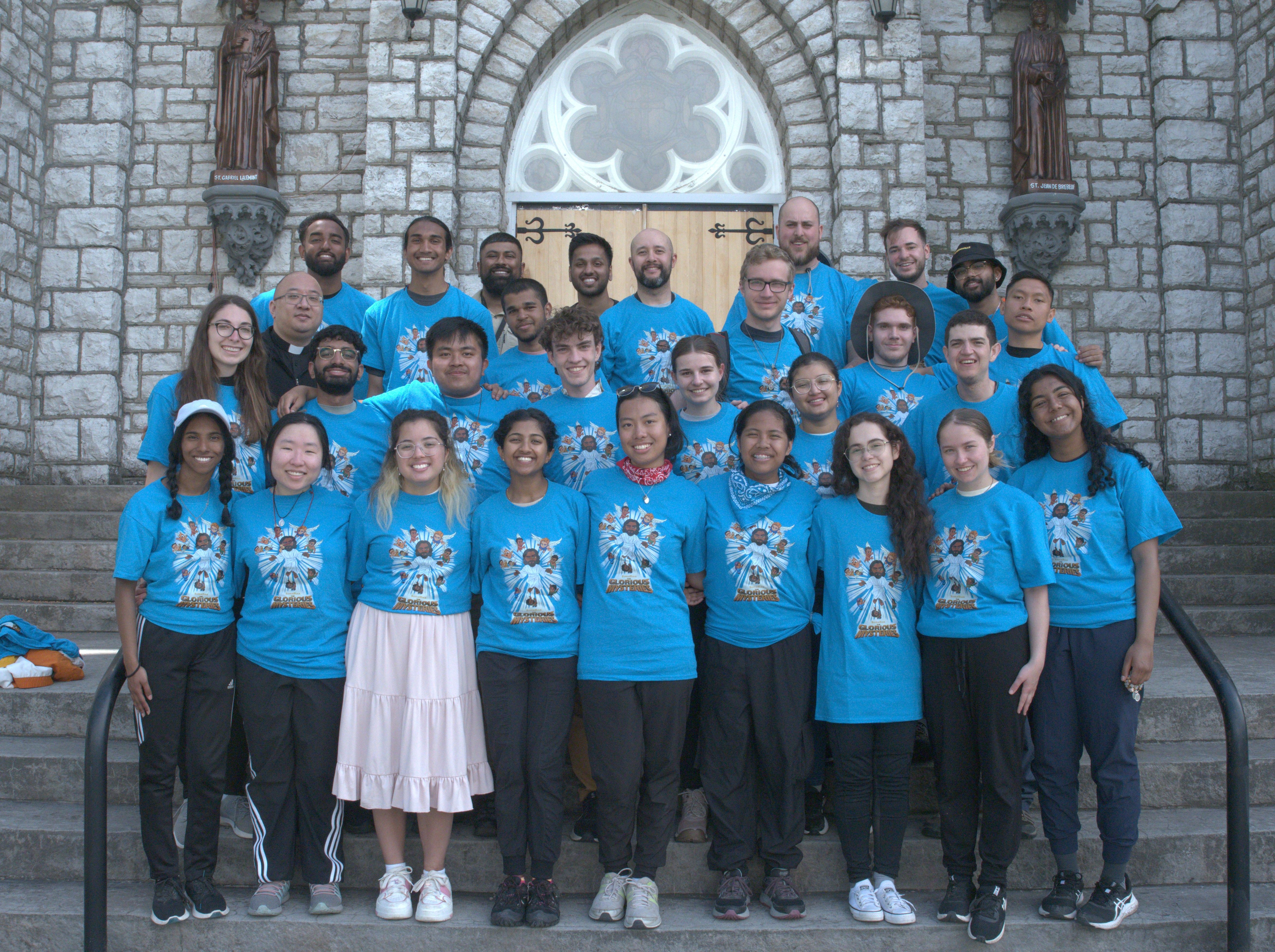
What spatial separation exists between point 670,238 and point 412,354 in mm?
3785

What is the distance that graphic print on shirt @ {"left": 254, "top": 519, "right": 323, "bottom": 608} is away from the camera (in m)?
2.79

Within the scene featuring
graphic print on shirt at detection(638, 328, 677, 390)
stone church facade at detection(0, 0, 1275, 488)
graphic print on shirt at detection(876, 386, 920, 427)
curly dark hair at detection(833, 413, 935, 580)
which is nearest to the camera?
curly dark hair at detection(833, 413, 935, 580)

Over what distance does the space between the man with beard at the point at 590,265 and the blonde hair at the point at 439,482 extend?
3.81 feet

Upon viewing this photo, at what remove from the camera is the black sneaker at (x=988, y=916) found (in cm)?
260

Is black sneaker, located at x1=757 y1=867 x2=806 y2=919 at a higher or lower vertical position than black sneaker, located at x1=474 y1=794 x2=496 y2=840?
lower

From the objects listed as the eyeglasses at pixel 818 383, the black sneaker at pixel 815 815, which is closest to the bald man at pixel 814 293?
the eyeglasses at pixel 818 383

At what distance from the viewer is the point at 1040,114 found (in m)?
6.78

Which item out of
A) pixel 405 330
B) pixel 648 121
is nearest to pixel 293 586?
pixel 405 330

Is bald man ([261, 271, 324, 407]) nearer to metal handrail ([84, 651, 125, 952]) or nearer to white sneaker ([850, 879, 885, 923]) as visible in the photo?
metal handrail ([84, 651, 125, 952])

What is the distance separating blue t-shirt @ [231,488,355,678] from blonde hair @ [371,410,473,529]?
0.16 metres

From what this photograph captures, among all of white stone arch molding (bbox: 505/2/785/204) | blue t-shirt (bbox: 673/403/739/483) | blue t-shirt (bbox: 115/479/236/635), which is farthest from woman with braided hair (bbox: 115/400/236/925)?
white stone arch molding (bbox: 505/2/785/204)

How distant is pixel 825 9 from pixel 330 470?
5.46m

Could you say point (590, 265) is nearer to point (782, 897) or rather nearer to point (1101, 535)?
point (1101, 535)

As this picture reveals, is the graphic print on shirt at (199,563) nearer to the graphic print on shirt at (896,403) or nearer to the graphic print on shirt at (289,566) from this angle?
the graphic print on shirt at (289,566)
